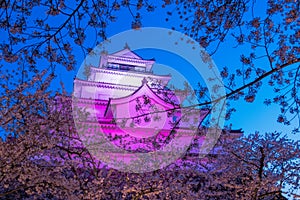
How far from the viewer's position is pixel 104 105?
20.0m

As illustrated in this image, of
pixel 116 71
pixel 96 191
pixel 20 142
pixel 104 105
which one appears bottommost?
pixel 96 191

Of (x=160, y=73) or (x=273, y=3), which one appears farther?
(x=160, y=73)

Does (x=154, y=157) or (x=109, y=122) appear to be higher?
(x=109, y=122)

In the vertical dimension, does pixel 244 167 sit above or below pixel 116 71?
below

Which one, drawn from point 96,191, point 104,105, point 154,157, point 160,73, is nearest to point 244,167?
point 154,157

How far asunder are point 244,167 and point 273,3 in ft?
23.7

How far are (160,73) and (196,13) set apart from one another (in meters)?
23.1

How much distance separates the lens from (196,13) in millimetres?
3971

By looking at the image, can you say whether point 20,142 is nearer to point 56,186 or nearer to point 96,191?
point 56,186

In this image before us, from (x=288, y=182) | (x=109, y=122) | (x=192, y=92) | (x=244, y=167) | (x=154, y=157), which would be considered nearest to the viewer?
(x=192, y=92)

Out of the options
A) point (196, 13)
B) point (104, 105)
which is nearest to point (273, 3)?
point (196, 13)

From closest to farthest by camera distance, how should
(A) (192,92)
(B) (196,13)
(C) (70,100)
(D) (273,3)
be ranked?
(D) (273,3), (B) (196,13), (A) (192,92), (C) (70,100)

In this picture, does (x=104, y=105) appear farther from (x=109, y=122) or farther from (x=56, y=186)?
(x=56, y=186)

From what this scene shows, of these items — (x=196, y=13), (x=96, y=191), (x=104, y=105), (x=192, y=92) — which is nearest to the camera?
(x=196, y=13)
